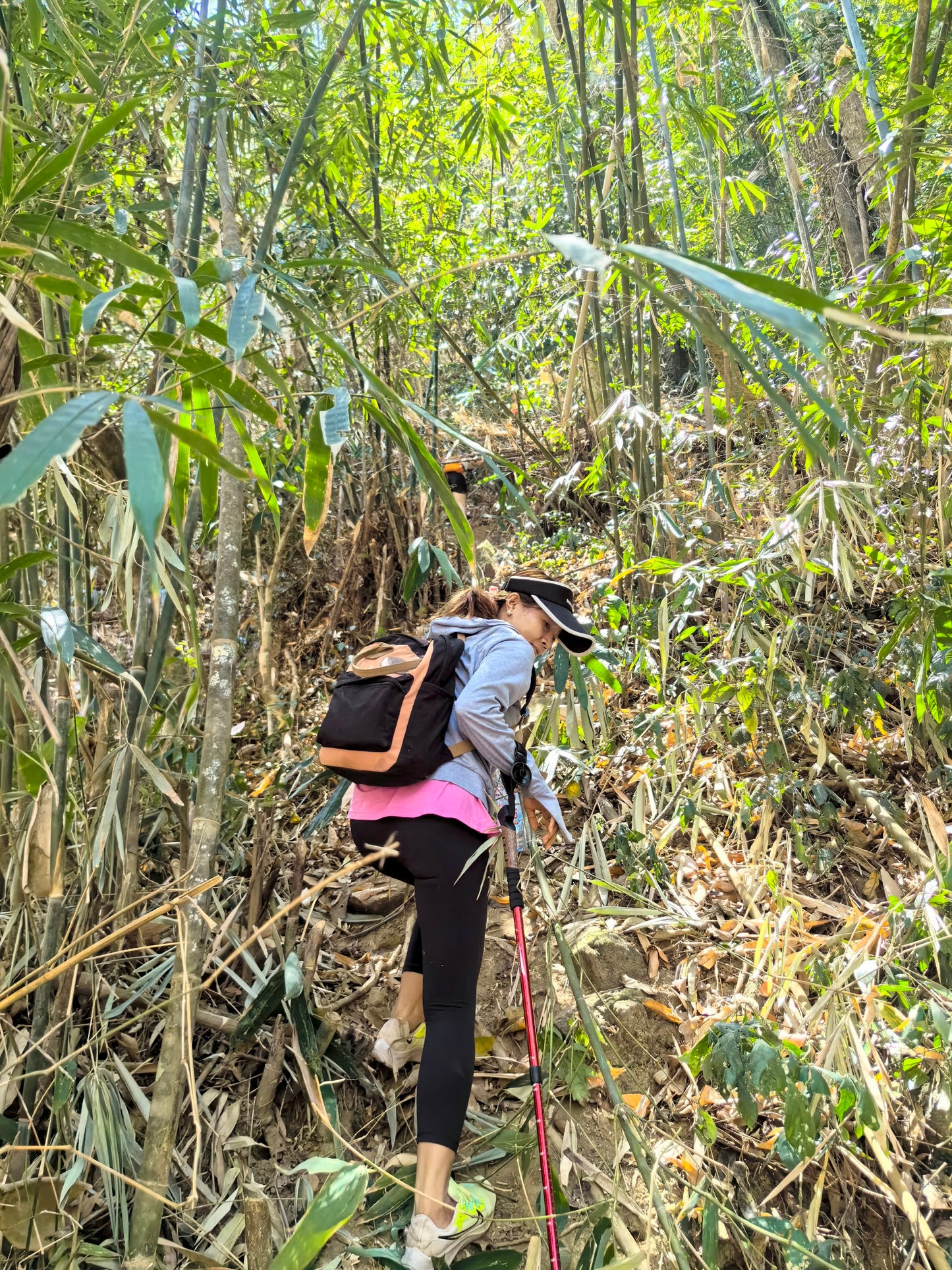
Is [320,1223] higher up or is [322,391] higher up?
[322,391]

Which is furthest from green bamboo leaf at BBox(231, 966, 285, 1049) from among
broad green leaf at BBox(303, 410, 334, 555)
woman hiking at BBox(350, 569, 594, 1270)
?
broad green leaf at BBox(303, 410, 334, 555)

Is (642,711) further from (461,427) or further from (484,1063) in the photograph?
(461,427)

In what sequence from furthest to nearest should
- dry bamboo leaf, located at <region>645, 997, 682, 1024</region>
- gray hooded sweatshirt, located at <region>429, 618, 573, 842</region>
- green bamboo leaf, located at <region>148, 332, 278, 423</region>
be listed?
dry bamboo leaf, located at <region>645, 997, 682, 1024</region> → gray hooded sweatshirt, located at <region>429, 618, 573, 842</region> → green bamboo leaf, located at <region>148, 332, 278, 423</region>

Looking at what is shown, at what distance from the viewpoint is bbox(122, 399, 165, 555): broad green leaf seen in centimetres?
60

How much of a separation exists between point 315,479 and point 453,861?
36.5 inches

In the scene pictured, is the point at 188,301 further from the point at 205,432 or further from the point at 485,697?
the point at 485,697

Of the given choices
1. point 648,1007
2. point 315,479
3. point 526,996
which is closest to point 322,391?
point 315,479

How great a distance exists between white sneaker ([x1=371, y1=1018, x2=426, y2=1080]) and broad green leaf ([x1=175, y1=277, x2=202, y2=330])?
1.81 m

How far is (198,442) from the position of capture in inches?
28.8

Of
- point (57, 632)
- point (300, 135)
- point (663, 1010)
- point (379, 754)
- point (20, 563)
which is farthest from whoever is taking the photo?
point (663, 1010)

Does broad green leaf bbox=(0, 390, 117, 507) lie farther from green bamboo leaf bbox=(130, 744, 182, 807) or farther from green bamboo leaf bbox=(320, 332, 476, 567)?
green bamboo leaf bbox=(130, 744, 182, 807)

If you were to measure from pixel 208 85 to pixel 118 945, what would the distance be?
1.93 m

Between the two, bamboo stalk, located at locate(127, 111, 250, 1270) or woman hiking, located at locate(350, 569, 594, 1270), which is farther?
woman hiking, located at locate(350, 569, 594, 1270)

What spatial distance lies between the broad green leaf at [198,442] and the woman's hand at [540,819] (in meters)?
1.46
